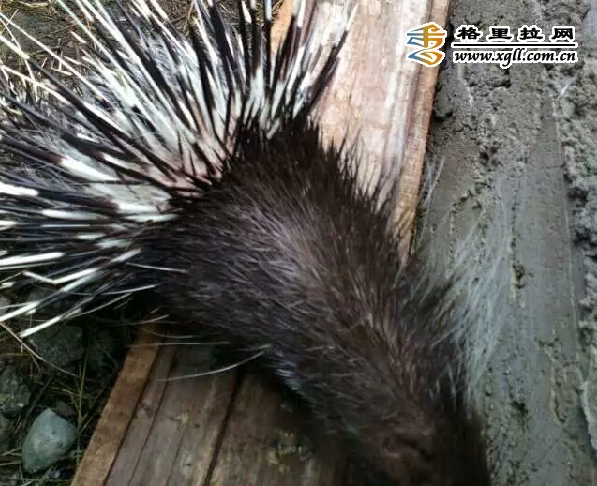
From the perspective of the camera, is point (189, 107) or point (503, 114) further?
point (503, 114)

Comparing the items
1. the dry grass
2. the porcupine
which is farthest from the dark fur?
the dry grass

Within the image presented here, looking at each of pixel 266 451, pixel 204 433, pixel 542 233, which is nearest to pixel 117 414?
pixel 204 433

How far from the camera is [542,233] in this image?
4.80 ft

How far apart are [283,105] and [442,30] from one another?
78cm

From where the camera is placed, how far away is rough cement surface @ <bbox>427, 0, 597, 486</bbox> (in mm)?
1252

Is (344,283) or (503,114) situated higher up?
(503,114)

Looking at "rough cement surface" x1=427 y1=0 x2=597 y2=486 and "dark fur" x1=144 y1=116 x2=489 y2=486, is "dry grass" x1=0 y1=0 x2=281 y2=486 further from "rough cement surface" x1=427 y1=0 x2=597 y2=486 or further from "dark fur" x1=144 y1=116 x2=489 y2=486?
"rough cement surface" x1=427 y1=0 x2=597 y2=486

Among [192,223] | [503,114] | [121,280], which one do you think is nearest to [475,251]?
[503,114]

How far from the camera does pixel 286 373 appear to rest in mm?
1481

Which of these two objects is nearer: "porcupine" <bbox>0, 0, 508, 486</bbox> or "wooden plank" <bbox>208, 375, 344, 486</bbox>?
"porcupine" <bbox>0, 0, 508, 486</bbox>

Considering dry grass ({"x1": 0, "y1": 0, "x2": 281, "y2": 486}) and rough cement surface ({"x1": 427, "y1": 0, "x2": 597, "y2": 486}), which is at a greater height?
rough cement surface ({"x1": 427, "y1": 0, "x2": 597, "y2": 486})

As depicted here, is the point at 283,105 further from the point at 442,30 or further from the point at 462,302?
the point at 442,30

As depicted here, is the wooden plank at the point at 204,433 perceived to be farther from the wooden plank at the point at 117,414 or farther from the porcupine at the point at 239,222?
the porcupine at the point at 239,222

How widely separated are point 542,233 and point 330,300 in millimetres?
423
